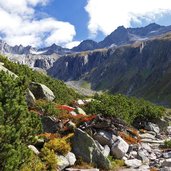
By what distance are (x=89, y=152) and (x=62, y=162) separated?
2288 millimetres

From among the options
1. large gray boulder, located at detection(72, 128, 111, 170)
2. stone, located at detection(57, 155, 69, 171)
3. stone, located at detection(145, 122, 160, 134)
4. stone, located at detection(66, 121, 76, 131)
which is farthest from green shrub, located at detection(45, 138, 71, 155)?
stone, located at detection(145, 122, 160, 134)

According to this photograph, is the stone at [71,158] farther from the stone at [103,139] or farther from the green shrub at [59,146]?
the stone at [103,139]

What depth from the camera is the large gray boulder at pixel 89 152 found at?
24.7 metres

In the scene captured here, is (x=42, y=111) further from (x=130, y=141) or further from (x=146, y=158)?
(x=146, y=158)

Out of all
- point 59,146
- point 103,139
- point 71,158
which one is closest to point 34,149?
point 59,146

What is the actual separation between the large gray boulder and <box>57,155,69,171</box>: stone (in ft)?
4.94

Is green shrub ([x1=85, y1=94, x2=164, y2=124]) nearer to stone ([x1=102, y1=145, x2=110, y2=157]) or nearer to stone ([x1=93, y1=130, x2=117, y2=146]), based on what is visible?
stone ([x1=93, y1=130, x2=117, y2=146])

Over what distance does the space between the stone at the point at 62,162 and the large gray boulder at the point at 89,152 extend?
1.51 metres

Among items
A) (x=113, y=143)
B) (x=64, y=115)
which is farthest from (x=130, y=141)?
(x=64, y=115)

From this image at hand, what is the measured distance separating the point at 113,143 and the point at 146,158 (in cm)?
260

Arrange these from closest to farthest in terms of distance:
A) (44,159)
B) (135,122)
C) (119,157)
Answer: (44,159) < (119,157) < (135,122)

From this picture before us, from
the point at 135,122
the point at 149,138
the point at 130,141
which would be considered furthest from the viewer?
the point at 135,122

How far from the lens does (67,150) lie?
24203 millimetres

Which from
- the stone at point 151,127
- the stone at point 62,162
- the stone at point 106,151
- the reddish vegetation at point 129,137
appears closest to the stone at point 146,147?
the reddish vegetation at point 129,137
